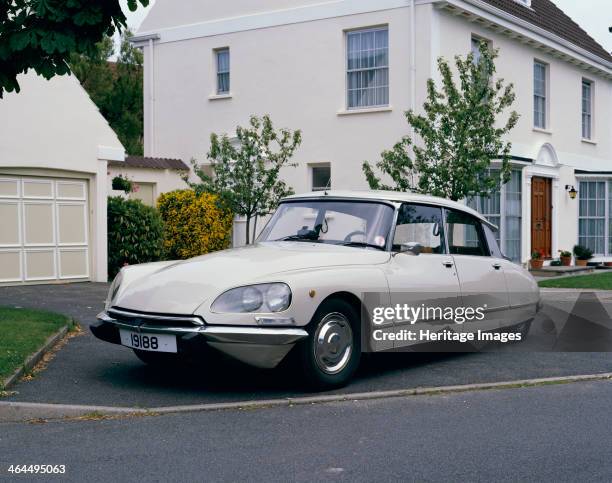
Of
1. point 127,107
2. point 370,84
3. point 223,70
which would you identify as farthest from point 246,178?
point 127,107

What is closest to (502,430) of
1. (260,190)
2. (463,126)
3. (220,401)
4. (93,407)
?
(220,401)

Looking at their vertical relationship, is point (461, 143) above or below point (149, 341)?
above

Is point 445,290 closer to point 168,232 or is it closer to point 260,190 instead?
point 260,190

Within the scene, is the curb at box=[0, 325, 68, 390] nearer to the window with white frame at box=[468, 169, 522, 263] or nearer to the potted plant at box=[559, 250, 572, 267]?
the window with white frame at box=[468, 169, 522, 263]

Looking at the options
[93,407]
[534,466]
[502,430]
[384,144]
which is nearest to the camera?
[534,466]

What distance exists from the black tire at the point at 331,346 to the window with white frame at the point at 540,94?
17.8 m

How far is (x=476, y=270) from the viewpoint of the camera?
8.65 metres

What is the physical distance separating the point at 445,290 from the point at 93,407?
135 inches

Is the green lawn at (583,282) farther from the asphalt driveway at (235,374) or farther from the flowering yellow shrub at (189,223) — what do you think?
the flowering yellow shrub at (189,223)

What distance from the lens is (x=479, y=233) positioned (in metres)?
9.17

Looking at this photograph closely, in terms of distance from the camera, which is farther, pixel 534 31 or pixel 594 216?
pixel 594 216

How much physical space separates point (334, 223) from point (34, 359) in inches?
119

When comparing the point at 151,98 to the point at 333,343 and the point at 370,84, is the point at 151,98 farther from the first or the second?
the point at 333,343

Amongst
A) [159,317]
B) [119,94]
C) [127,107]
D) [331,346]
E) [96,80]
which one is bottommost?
[331,346]
